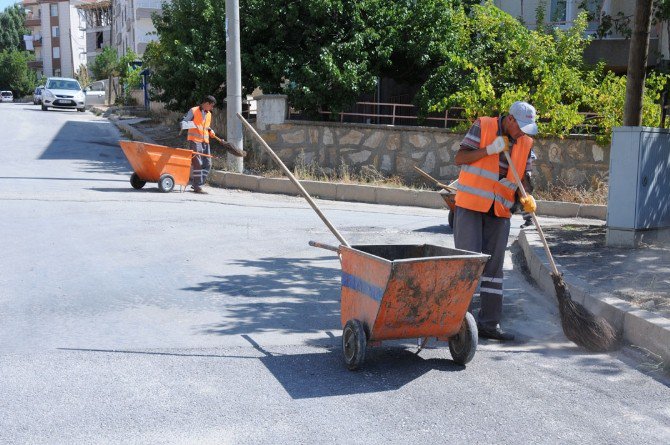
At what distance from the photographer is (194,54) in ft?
54.6

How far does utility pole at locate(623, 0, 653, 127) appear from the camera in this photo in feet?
32.1

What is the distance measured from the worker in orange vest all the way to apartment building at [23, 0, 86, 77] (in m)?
75.7

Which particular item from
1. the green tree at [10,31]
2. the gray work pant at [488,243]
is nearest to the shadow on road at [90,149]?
the gray work pant at [488,243]

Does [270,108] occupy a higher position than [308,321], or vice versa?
[270,108]

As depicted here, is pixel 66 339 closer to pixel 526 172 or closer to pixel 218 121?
pixel 526 172

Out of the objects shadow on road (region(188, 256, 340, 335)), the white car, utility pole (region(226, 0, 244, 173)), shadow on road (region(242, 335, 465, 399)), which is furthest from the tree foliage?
the white car

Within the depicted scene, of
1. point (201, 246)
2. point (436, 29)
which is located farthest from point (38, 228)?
point (436, 29)

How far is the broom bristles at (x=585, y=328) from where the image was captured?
5770mm

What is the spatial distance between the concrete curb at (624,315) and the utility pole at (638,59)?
330cm

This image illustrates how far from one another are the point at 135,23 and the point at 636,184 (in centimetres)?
5218

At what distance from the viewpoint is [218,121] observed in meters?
19.2

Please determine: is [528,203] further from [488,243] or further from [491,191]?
[488,243]

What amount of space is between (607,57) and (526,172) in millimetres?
15384

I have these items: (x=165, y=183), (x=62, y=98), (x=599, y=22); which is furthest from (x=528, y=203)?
(x=62, y=98)
